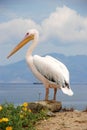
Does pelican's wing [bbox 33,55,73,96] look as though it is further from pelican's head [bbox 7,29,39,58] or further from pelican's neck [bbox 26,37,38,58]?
pelican's head [bbox 7,29,39,58]

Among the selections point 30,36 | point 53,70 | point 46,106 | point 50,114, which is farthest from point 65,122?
point 30,36

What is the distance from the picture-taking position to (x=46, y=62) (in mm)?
11062

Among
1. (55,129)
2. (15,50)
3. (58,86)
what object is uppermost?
(15,50)

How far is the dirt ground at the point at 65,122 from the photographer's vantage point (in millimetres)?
8844

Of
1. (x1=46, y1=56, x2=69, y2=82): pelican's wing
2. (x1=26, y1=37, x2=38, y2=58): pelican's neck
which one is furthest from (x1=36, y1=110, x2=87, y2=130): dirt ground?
(x1=26, y1=37, x2=38, y2=58): pelican's neck

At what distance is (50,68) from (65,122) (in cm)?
202

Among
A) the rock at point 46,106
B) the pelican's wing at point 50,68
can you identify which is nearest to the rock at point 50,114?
the rock at point 46,106

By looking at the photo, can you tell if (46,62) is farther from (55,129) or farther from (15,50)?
(55,129)

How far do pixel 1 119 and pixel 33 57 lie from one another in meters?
3.29

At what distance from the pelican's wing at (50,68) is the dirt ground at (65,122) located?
118cm

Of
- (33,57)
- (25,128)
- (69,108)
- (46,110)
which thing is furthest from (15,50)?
(25,128)

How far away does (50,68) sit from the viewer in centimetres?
1097

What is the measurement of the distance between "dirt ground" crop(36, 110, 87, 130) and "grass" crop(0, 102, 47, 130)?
135 mm

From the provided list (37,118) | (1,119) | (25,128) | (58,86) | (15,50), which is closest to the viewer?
(1,119)
